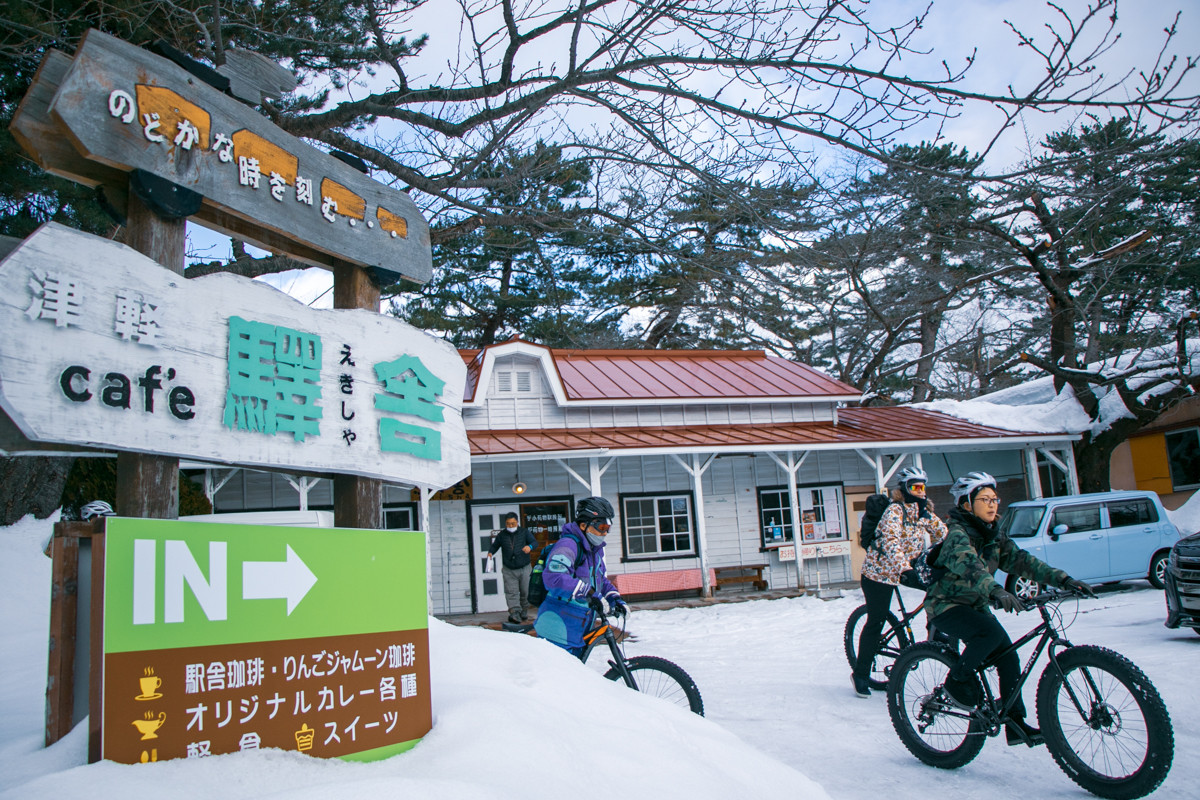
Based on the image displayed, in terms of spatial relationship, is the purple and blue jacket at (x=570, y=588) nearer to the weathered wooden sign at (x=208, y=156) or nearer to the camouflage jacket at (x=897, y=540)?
the weathered wooden sign at (x=208, y=156)

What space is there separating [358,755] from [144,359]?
159 centimetres

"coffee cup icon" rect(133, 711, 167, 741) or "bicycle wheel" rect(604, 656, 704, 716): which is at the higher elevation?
"coffee cup icon" rect(133, 711, 167, 741)

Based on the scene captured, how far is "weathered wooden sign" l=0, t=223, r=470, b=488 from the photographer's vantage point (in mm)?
2396

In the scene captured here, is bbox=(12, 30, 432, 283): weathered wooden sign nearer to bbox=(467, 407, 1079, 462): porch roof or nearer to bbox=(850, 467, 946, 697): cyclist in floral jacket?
bbox=(850, 467, 946, 697): cyclist in floral jacket

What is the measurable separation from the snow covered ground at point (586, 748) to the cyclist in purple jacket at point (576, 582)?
0.37 metres

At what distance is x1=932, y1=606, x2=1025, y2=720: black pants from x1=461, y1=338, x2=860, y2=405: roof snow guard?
454 inches

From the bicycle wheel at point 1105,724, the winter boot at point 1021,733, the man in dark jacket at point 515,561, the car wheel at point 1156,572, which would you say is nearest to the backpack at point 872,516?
the winter boot at point 1021,733

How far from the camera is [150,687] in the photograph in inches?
92.9

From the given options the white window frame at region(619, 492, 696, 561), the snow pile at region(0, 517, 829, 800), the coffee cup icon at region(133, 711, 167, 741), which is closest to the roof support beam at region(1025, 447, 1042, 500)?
the white window frame at region(619, 492, 696, 561)

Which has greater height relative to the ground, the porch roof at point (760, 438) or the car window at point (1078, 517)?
the porch roof at point (760, 438)

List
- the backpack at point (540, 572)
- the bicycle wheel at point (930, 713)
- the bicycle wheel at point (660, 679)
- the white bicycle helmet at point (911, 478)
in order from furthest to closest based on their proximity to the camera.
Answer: the white bicycle helmet at point (911, 478), the backpack at point (540, 572), the bicycle wheel at point (660, 679), the bicycle wheel at point (930, 713)

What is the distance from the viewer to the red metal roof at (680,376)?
1641 cm

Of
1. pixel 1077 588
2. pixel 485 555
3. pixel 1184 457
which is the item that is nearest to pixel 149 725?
pixel 1077 588

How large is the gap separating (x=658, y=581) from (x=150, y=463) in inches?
478
